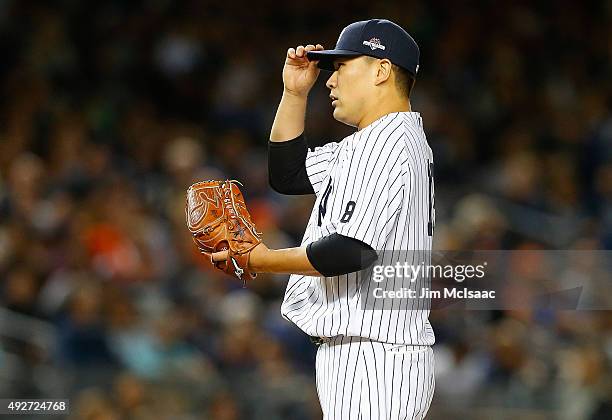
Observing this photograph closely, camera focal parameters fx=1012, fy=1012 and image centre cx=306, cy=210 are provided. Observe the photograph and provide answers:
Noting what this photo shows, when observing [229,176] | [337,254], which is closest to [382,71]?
[337,254]

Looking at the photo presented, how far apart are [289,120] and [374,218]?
1.65 ft

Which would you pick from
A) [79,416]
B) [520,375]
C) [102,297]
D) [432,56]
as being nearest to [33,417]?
[79,416]

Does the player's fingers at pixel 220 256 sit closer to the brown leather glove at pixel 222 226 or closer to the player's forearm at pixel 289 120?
the brown leather glove at pixel 222 226

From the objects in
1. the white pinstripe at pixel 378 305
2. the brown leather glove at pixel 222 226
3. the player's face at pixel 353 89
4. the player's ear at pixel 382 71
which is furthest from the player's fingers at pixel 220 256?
the player's ear at pixel 382 71

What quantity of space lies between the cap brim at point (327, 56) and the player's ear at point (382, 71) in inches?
2.1

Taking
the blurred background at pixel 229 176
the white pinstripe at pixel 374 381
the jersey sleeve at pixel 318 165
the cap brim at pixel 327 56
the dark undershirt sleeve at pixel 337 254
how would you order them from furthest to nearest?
the blurred background at pixel 229 176 < the jersey sleeve at pixel 318 165 < the cap brim at pixel 327 56 < the white pinstripe at pixel 374 381 < the dark undershirt sleeve at pixel 337 254

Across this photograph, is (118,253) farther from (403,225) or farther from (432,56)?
(403,225)

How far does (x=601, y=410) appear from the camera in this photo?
3.87 meters

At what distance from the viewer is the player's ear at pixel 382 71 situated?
218cm

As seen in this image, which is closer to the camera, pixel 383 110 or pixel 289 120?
pixel 383 110

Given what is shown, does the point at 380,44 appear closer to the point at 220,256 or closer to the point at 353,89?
the point at 353,89

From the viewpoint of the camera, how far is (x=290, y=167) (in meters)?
2.40

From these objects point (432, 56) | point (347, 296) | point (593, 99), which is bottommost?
point (347, 296)

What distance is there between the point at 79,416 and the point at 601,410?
2.03m
